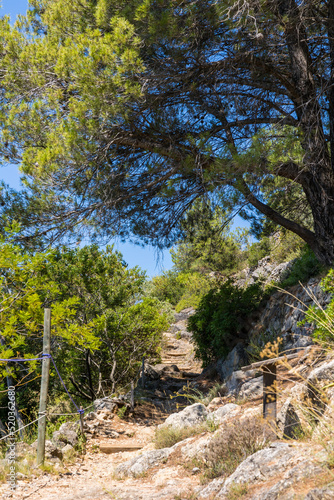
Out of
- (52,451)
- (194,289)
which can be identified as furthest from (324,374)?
(194,289)

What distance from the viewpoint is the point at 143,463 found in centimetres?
505

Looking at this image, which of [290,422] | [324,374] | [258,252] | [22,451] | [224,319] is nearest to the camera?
[324,374]

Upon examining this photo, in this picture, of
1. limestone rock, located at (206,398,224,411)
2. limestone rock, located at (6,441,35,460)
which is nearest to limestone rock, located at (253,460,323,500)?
limestone rock, located at (206,398,224,411)

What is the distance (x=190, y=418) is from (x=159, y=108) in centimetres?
536

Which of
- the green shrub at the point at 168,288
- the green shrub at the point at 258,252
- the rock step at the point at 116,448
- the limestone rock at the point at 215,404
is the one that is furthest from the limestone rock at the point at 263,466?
the green shrub at the point at 168,288

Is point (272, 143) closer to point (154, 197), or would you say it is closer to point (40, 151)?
point (154, 197)

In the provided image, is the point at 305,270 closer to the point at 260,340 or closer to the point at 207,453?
the point at 260,340

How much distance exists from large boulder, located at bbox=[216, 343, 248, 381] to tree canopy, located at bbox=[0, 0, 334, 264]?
2.82m

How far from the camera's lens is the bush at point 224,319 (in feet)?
32.7

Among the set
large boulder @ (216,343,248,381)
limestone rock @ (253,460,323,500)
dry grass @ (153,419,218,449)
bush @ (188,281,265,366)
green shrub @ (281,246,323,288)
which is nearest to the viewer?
limestone rock @ (253,460,323,500)

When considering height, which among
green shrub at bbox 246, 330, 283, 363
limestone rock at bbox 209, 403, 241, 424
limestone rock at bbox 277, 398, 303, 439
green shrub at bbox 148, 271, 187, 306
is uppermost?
green shrub at bbox 148, 271, 187, 306

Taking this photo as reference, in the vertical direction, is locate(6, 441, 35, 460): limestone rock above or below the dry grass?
above

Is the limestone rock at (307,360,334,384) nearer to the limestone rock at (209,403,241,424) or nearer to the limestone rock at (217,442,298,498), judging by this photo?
the limestone rock at (217,442,298,498)

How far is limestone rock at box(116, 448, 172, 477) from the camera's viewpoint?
4.96 m
